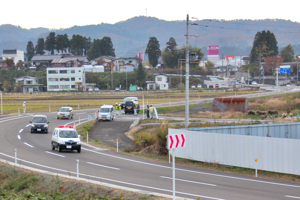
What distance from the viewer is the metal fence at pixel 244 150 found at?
17969 millimetres

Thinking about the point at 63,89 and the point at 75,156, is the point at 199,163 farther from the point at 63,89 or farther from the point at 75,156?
the point at 63,89

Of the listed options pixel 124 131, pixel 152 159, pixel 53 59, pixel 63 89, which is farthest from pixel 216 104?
pixel 53 59

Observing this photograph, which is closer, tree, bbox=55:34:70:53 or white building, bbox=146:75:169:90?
white building, bbox=146:75:169:90

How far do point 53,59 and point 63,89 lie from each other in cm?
2877

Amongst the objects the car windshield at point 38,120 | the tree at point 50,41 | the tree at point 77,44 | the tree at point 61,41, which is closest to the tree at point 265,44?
the tree at point 77,44

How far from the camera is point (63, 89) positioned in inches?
4624

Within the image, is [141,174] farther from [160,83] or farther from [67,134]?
[160,83]

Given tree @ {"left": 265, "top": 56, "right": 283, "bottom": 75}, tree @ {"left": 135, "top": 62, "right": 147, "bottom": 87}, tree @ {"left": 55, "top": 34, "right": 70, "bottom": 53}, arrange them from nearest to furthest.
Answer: tree @ {"left": 135, "top": 62, "right": 147, "bottom": 87} → tree @ {"left": 265, "top": 56, "right": 283, "bottom": 75} → tree @ {"left": 55, "top": 34, "right": 70, "bottom": 53}

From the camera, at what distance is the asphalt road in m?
14.8

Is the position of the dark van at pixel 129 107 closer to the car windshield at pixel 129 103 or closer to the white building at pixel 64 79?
the car windshield at pixel 129 103

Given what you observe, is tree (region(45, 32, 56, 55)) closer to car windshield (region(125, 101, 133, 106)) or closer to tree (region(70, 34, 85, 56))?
tree (region(70, 34, 85, 56))

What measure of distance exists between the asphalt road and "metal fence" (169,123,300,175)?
140cm

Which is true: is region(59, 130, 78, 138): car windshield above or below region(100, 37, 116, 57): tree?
below

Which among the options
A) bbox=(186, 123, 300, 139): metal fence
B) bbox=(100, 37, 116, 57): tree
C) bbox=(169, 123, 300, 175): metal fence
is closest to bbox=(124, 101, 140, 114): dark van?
bbox=(186, 123, 300, 139): metal fence
